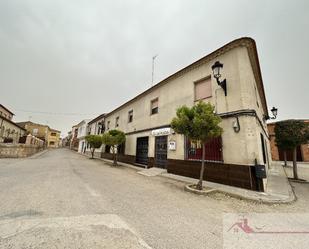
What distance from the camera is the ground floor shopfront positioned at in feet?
19.3

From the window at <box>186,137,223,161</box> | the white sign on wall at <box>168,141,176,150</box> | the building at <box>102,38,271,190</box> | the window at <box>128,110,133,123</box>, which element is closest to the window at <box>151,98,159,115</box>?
the building at <box>102,38,271,190</box>

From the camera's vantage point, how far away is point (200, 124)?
546 cm

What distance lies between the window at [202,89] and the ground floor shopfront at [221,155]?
191cm

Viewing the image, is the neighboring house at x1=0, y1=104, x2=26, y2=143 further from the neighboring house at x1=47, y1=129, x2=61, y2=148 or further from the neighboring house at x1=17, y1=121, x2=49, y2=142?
the neighboring house at x1=47, y1=129, x2=61, y2=148

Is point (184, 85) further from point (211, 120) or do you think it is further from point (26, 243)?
point (26, 243)

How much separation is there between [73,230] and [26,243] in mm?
625

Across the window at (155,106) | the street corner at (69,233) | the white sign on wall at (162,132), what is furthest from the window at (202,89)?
the street corner at (69,233)

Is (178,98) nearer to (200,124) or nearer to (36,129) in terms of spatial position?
(200,124)

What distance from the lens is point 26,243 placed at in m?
2.23

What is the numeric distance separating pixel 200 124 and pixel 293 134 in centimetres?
603

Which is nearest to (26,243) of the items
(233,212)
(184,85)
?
(233,212)

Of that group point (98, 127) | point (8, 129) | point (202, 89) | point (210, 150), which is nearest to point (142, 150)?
point (210, 150)

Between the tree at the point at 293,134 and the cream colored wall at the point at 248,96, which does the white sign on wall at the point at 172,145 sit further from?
the tree at the point at 293,134

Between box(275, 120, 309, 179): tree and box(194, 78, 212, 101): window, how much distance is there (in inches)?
177
